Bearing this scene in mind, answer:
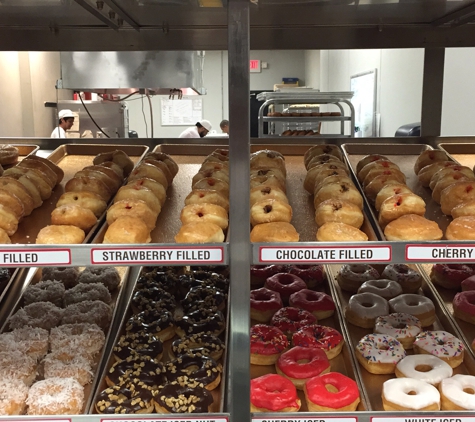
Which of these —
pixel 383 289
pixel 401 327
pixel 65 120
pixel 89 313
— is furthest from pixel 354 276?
pixel 65 120

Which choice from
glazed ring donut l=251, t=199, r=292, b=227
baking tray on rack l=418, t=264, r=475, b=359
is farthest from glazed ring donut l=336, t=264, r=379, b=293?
glazed ring donut l=251, t=199, r=292, b=227

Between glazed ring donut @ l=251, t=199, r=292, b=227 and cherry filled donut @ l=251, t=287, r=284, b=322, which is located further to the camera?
cherry filled donut @ l=251, t=287, r=284, b=322

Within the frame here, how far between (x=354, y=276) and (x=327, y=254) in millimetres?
1243

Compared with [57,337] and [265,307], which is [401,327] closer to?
[265,307]

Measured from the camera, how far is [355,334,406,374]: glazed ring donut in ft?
Result: 6.40

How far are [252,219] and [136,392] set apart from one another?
2.14ft

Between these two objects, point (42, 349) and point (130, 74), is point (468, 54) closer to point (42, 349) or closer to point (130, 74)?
point (130, 74)

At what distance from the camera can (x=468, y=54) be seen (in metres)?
4.92

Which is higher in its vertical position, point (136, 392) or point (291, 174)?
point (291, 174)

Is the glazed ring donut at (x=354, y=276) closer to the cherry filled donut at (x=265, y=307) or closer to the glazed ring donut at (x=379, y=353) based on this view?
the cherry filled donut at (x=265, y=307)

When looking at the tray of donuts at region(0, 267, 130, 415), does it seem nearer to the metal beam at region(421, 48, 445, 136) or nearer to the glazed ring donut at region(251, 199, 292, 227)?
the glazed ring donut at region(251, 199, 292, 227)

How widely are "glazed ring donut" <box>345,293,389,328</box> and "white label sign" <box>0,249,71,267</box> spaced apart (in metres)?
1.31

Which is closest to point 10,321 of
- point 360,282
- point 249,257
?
point 249,257

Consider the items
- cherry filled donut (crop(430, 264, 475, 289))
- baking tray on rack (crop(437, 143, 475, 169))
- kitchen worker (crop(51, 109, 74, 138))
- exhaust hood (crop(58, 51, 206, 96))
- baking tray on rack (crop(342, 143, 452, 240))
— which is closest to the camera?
baking tray on rack (crop(342, 143, 452, 240))
